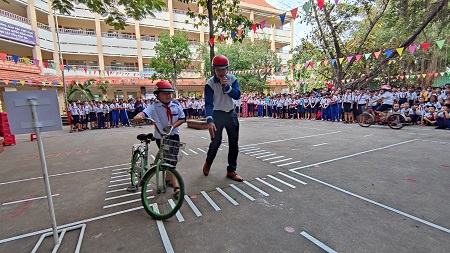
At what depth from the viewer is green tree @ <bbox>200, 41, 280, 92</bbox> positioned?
77.5 feet

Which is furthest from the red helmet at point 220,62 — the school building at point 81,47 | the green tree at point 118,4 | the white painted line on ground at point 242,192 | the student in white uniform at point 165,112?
the school building at point 81,47

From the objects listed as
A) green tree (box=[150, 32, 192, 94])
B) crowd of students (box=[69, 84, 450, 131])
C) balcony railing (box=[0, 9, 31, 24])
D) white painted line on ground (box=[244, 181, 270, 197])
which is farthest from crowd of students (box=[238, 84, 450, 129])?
balcony railing (box=[0, 9, 31, 24])

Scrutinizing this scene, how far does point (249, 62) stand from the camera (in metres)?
23.8

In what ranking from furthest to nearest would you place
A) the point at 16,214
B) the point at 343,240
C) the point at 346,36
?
the point at 346,36, the point at 16,214, the point at 343,240

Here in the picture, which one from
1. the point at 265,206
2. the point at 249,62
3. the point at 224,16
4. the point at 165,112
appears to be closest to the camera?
the point at 265,206

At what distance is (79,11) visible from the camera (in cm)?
2450

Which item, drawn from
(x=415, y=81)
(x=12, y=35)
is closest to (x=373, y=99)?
(x=415, y=81)

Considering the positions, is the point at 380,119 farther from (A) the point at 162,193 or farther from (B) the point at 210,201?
(A) the point at 162,193

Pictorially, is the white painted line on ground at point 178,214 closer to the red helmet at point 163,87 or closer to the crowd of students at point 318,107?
the red helmet at point 163,87

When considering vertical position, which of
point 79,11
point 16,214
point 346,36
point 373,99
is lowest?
point 16,214

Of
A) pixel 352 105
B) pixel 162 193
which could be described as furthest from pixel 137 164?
pixel 352 105

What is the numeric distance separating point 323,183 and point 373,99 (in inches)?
351

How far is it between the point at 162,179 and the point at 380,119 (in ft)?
31.5

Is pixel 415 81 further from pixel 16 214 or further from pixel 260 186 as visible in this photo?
pixel 16 214
